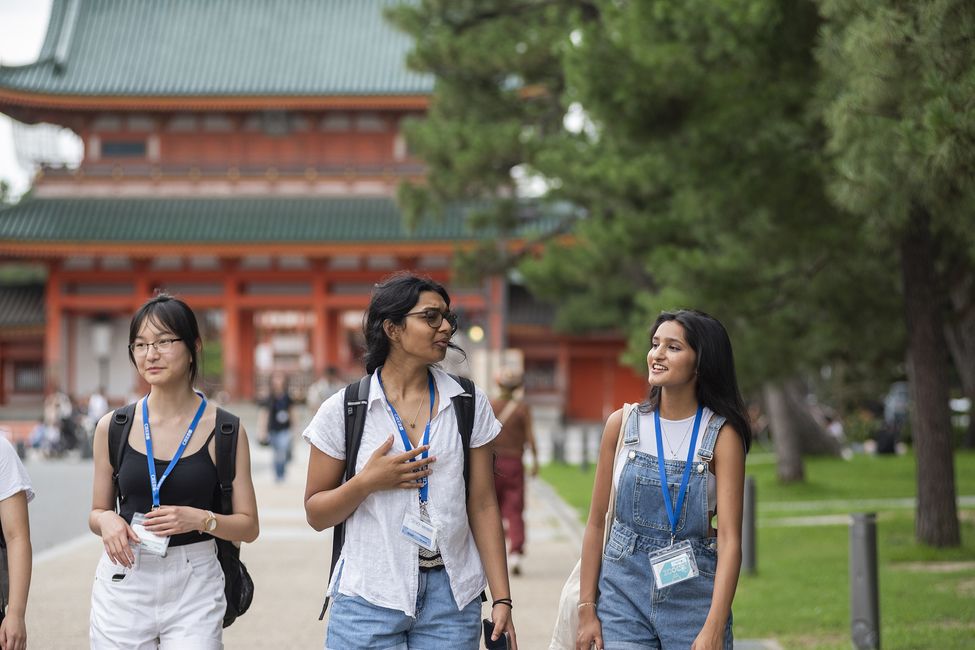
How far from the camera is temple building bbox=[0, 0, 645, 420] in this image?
33.3m

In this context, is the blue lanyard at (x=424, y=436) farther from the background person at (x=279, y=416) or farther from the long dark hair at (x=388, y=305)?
the background person at (x=279, y=416)

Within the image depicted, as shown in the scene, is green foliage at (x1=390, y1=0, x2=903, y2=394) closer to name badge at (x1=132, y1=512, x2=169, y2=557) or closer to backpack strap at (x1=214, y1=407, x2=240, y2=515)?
backpack strap at (x1=214, y1=407, x2=240, y2=515)

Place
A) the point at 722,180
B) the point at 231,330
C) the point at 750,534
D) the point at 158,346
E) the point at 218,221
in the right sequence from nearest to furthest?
the point at 158,346 < the point at 750,534 < the point at 722,180 < the point at 218,221 < the point at 231,330

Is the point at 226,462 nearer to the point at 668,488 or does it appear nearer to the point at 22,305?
the point at 668,488

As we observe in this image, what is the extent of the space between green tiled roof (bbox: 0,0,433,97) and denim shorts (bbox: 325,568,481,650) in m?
30.5

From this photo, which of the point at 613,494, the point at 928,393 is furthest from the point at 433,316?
the point at 928,393

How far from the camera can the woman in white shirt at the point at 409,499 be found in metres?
3.82

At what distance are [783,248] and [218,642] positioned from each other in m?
8.24

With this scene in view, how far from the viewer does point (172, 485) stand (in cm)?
414

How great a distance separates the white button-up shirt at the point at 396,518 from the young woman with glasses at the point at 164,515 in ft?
1.43

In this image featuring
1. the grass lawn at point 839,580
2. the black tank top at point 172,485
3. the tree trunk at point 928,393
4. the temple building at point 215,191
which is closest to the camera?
the black tank top at point 172,485

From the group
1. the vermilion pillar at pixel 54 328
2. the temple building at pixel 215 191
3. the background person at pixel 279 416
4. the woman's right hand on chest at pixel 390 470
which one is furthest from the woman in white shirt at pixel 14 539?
the vermilion pillar at pixel 54 328

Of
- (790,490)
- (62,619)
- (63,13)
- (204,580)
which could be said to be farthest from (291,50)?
(204,580)

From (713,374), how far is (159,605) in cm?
189
